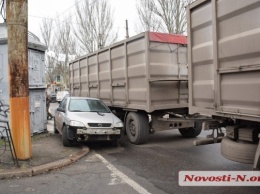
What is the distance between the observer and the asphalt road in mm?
5062

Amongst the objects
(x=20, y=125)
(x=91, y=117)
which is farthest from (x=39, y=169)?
(x=91, y=117)

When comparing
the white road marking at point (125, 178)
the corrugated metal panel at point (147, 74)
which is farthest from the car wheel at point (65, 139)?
the corrugated metal panel at point (147, 74)

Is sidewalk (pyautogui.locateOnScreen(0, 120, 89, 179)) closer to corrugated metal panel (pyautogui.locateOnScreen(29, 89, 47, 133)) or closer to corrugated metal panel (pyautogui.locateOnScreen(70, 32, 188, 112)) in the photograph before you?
corrugated metal panel (pyautogui.locateOnScreen(29, 89, 47, 133))

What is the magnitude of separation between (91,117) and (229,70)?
16.1 ft

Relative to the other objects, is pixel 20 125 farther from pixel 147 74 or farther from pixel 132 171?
pixel 147 74

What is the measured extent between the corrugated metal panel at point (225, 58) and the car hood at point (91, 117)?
11.3 ft

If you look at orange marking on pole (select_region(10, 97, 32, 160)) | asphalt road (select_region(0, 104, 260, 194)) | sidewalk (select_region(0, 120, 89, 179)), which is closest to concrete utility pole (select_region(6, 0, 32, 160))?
orange marking on pole (select_region(10, 97, 32, 160))

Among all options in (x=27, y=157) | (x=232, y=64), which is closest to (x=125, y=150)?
(x=27, y=157)

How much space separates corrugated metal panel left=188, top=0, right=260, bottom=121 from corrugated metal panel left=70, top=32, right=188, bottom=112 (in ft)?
10.3

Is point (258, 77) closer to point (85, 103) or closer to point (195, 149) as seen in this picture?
point (195, 149)

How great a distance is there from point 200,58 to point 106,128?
3851 millimetres

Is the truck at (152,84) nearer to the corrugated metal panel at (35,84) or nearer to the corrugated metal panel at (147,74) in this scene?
the corrugated metal panel at (147,74)

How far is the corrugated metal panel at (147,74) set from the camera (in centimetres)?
859

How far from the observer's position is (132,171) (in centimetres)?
615
